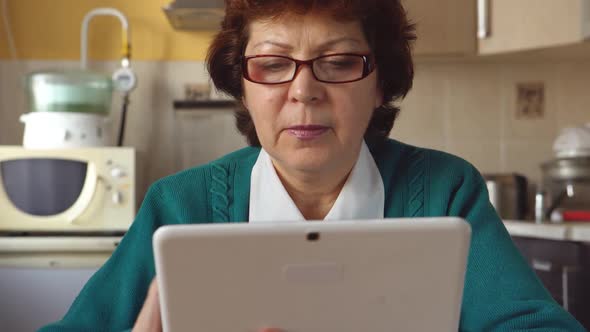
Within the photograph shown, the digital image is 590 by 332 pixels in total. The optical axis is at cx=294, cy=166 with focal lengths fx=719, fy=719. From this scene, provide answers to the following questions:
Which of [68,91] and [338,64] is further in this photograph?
[68,91]

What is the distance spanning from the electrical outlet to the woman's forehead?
5.61 feet

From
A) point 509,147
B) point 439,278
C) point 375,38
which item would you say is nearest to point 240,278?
point 439,278

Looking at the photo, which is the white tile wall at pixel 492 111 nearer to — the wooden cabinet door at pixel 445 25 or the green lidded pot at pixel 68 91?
the wooden cabinet door at pixel 445 25

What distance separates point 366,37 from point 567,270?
3.78ft

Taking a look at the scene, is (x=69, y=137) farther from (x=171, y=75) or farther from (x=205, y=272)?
(x=205, y=272)

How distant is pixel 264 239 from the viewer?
584 mm

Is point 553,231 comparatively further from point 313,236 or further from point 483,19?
point 313,236

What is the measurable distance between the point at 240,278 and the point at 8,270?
4.94 feet

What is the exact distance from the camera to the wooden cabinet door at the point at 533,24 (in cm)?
213

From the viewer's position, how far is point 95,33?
2.53m

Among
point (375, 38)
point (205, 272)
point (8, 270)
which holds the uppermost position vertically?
point (375, 38)

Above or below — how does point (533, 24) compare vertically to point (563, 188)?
above

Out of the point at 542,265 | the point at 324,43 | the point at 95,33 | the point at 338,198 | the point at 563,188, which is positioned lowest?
the point at 542,265

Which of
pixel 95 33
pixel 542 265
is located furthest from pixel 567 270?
pixel 95 33
